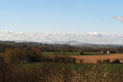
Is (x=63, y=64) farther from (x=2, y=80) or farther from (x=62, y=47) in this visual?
(x=2, y=80)

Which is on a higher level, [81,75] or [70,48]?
[70,48]

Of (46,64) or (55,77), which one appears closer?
(55,77)

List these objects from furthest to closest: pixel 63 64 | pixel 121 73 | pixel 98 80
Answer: pixel 63 64 < pixel 121 73 < pixel 98 80

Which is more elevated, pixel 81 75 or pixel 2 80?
pixel 81 75

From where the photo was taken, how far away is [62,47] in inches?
381

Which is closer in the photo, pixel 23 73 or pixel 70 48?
pixel 70 48

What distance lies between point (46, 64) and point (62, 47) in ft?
9.16

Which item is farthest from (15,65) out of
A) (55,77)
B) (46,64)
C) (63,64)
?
(55,77)

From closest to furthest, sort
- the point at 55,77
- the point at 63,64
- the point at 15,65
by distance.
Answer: the point at 55,77, the point at 63,64, the point at 15,65

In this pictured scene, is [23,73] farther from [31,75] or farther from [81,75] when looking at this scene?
[81,75]

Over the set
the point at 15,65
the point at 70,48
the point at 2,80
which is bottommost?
the point at 2,80

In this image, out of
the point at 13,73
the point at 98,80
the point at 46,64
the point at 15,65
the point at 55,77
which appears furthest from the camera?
the point at 15,65

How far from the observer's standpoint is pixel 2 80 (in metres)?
14.2

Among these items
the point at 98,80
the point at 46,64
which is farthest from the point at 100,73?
the point at 46,64
